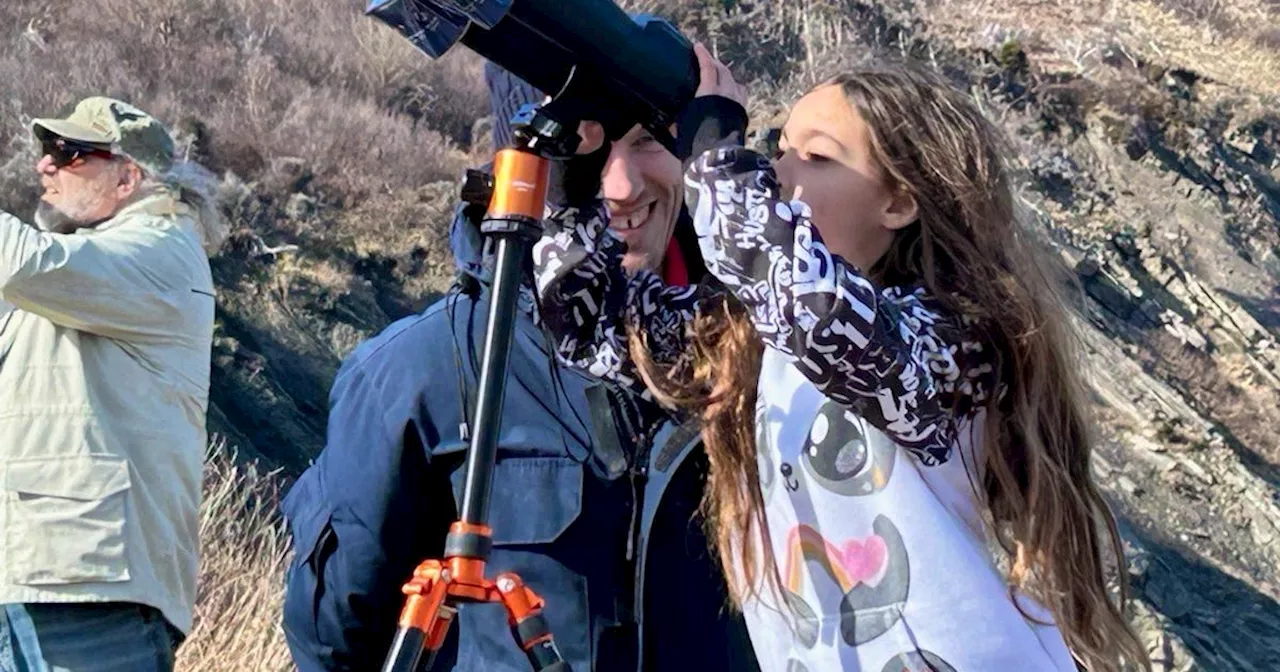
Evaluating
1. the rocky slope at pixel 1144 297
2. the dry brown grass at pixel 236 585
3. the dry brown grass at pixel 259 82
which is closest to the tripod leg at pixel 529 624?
the dry brown grass at pixel 236 585

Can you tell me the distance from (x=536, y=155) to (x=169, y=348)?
224cm

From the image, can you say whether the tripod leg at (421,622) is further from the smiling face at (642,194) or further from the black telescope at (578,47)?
the smiling face at (642,194)

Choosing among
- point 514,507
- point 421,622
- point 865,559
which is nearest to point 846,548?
point 865,559

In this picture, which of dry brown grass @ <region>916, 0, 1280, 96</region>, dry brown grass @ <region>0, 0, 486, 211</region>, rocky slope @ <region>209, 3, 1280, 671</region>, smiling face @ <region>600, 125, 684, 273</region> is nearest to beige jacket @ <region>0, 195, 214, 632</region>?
smiling face @ <region>600, 125, 684, 273</region>

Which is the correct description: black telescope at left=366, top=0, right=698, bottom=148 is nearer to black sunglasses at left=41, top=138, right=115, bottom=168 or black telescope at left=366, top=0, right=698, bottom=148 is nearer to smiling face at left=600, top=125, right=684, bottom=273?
smiling face at left=600, top=125, right=684, bottom=273

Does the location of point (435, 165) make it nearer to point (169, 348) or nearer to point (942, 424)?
point (169, 348)

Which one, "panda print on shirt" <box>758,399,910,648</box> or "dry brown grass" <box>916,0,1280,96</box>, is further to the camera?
"dry brown grass" <box>916,0,1280,96</box>

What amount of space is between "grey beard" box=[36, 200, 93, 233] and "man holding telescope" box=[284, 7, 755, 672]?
2.06 metres

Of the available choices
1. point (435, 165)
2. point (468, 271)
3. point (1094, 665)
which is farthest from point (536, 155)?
point (435, 165)

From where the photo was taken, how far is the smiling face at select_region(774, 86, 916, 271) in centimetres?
201

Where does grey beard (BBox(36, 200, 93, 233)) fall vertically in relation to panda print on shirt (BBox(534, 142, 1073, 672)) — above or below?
below

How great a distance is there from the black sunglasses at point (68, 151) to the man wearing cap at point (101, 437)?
61 millimetres

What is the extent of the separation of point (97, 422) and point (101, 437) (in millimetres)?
35

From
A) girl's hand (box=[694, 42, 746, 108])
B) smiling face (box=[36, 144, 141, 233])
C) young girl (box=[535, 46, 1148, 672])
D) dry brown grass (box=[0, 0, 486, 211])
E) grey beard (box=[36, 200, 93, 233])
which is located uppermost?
girl's hand (box=[694, 42, 746, 108])
